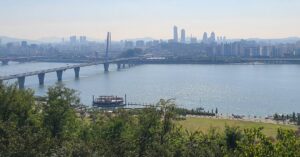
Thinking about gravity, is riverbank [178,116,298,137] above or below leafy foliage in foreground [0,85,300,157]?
below

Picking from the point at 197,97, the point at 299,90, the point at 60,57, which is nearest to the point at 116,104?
the point at 197,97

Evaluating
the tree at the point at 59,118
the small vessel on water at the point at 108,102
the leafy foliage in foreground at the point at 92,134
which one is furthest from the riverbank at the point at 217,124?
the small vessel on water at the point at 108,102

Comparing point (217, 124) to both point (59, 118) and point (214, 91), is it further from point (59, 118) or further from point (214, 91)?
point (214, 91)

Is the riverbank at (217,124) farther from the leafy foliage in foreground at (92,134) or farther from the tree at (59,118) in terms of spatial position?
the tree at (59,118)

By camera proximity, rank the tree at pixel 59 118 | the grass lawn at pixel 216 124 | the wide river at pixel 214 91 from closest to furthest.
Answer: the tree at pixel 59 118 < the grass lawn at pixel 216 124 < the wide river at pixel 214 91

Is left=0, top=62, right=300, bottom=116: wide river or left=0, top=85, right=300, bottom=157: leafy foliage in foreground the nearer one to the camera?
left=0, top=85, right=300, bottom=157: leafy foliage in foreground

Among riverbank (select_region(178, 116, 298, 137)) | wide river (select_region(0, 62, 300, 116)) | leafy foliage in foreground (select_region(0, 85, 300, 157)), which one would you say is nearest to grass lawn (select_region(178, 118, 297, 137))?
riverbank (select_region(178, 116, 298, 137))

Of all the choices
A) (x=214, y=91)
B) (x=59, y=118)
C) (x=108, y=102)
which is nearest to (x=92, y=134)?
(x=59, y=118)

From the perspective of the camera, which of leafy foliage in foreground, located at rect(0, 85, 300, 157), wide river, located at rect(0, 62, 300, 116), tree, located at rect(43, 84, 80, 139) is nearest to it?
leafy foliage in foreground, located at rect(0, 85, 300, 157)

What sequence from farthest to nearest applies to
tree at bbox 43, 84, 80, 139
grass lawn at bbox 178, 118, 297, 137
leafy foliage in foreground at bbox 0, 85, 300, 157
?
grass lawn at bbox 178, 118, 297, 137 < tree at bbox 43, 84, 80, 139 < leafy foliage in foreground at bbox 0, 85, 300, 157

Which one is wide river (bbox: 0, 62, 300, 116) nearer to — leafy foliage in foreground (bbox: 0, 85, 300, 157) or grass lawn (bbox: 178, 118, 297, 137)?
grass lawn (bbox: 178, 118, 297, 137)
